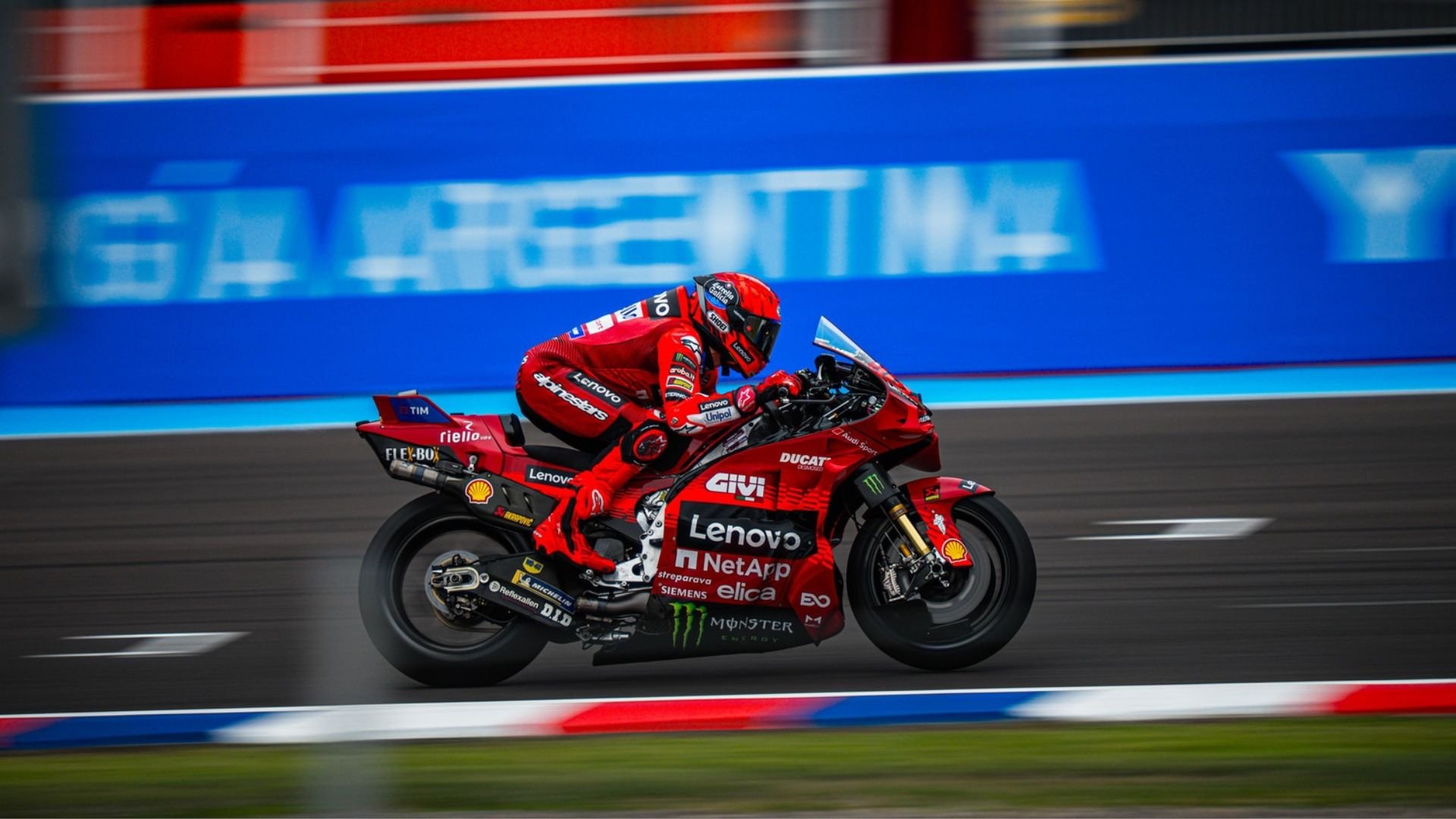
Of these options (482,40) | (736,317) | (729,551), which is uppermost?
(482,40)

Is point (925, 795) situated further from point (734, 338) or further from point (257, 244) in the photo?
point (257, 244)

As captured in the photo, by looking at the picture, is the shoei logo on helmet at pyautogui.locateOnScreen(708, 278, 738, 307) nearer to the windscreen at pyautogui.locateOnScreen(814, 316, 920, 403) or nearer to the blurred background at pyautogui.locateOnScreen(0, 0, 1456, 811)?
the windscreen at pyautogui.locateOnScreen(814, 316, 920, 403)

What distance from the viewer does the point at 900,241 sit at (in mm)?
12430

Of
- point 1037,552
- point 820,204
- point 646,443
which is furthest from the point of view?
point 820,204

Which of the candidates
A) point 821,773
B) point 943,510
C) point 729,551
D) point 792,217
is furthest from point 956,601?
point 792,217

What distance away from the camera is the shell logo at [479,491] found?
6559mm

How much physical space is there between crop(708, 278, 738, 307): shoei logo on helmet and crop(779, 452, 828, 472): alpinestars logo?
61cm

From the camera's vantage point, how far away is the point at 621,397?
22.5 ft

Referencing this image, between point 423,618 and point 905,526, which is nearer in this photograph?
point 905,526

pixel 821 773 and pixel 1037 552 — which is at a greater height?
pixel 1037 552

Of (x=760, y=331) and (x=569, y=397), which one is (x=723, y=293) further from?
(x=569, y=397)

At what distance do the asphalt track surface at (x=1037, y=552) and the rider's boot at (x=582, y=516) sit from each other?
0.50 metres

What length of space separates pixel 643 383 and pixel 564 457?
1.39 feet

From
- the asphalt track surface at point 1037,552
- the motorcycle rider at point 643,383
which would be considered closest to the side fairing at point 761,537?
the motorcycle rider at point 643,383
